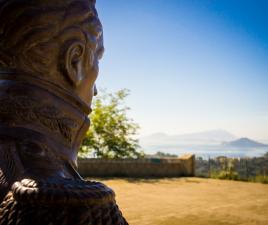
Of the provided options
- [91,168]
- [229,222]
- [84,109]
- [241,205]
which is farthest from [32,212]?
[91,168]

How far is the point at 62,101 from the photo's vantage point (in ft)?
4.69

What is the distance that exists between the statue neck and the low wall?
13071 millimetres

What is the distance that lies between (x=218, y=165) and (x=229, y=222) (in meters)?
11.8

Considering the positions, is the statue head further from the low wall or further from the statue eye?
the low wall

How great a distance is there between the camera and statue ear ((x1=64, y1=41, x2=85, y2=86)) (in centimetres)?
144

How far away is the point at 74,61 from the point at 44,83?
18 centimetres

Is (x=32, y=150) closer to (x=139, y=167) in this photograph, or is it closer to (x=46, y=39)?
(x=46, y=39)

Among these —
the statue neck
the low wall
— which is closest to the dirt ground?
the statue neck

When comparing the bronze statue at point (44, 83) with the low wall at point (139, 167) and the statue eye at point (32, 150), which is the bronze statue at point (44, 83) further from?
the low wall at point (139, 167)

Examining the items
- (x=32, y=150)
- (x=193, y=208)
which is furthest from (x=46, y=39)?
(x=193, y=208)

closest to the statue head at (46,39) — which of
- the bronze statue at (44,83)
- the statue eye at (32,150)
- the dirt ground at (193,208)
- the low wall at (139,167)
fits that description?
the bronze statue at (44,83)

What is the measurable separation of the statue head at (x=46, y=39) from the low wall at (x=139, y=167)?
43.0 ft

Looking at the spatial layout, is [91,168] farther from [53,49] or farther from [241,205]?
[53,49]

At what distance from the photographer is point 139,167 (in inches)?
586
